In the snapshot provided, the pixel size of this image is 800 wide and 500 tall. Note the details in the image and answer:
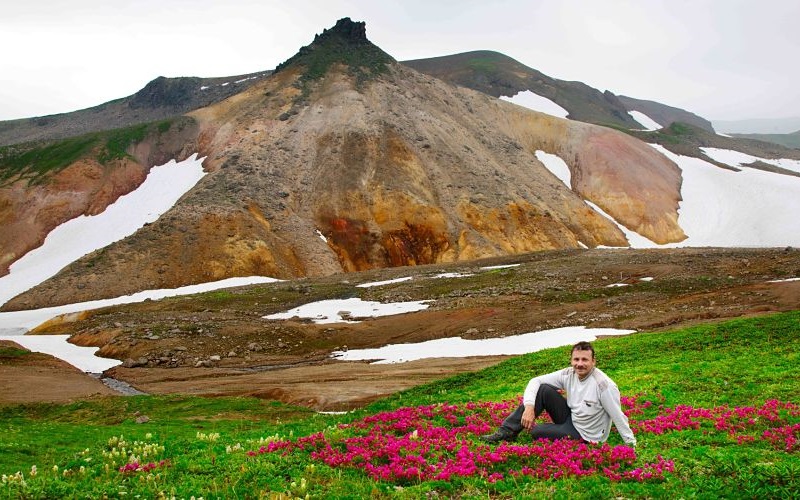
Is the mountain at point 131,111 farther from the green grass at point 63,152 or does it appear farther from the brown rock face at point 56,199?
the brown rock face at point 56,199

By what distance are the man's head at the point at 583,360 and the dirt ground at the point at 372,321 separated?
1335 cm

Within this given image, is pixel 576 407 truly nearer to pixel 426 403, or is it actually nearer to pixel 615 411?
pixel 615 411

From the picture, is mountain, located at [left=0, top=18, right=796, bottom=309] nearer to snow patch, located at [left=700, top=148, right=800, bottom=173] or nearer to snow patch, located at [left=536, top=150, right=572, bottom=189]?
snow patch, located at [left=536, top=150, right=572, bottom=189]

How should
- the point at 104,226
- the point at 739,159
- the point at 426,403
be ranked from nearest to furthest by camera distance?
the point at 426,403 < the point at 104,226 < the point at 739,159

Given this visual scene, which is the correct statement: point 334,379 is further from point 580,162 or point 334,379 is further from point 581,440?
point 580,162

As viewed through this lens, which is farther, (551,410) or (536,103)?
(536,103)

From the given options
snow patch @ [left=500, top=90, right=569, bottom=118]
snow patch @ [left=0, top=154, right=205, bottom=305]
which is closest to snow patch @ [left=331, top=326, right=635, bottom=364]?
snow patch @ [left=0, top=154, right=205, bottom=305]

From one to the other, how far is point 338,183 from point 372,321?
45.4 meters

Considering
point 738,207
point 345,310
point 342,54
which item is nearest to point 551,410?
point 345,310

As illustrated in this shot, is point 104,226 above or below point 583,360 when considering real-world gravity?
above

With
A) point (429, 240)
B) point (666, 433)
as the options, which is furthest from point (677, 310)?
point (429, 240)

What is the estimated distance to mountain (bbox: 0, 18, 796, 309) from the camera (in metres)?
72.6

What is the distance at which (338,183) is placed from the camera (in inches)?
3430

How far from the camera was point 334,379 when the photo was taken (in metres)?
29.6
